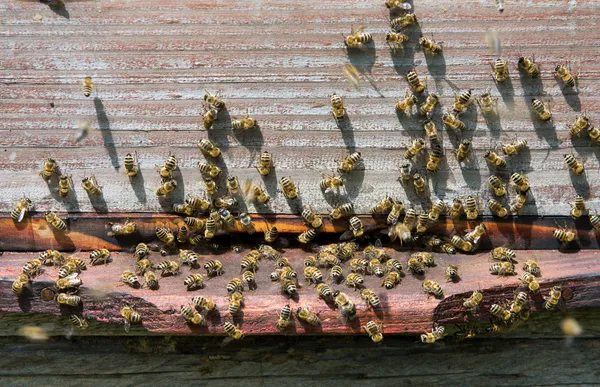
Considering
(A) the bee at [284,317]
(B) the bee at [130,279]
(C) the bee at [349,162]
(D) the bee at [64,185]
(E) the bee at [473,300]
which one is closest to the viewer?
(A) the bee at [284,317]

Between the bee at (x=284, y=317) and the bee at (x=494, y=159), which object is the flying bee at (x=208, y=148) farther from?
the bee at (x=494, y=159)

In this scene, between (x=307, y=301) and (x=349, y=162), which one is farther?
(x=349, y=162)

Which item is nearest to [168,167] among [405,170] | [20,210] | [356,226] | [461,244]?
[20,210]

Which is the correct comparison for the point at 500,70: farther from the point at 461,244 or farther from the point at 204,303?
the point at 204,303

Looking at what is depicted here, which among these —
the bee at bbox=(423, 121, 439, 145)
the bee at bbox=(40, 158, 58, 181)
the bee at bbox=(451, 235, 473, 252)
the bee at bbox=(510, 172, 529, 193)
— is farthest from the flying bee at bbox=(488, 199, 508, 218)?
the bee at bbox=(40, 158, 58, 181)

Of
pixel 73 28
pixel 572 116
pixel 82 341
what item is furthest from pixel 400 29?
pixel 82 341

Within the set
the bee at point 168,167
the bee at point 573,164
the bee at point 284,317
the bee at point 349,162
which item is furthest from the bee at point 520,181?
the bee at point 168,167
